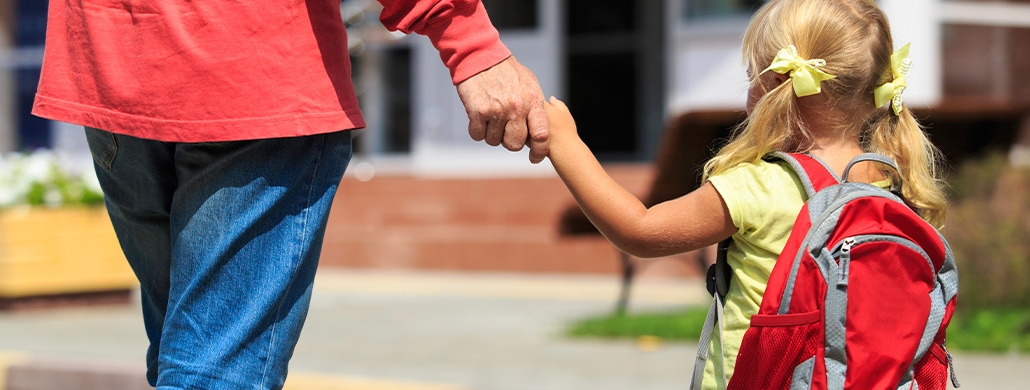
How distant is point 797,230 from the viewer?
2.25 meters

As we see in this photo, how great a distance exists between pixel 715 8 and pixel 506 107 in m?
8.07

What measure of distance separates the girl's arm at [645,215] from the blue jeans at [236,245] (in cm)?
45

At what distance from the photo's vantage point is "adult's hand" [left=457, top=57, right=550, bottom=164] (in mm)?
2354

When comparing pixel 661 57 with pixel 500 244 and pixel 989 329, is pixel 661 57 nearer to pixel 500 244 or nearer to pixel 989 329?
pixel 500 244

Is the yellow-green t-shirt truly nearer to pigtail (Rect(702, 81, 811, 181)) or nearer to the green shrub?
pigtail (Rect(702, 81, 811, 181))

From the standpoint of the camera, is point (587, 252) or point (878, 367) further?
point (587, 252)

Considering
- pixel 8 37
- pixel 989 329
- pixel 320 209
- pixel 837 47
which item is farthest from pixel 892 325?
pixel 8 37

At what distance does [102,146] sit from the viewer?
2.45m

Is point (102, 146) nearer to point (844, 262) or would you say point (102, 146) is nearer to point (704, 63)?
Answer: point (844, 262)

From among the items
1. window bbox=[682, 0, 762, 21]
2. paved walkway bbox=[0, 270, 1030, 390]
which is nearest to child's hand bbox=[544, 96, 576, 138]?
paved walkway bbox=[0, 270, 1030, 390]


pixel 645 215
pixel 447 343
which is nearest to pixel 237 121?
pixel 645 215

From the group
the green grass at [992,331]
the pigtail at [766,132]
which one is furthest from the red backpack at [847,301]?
the green grass at [992,331]

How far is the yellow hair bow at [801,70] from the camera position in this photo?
235cm

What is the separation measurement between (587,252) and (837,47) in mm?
7471
